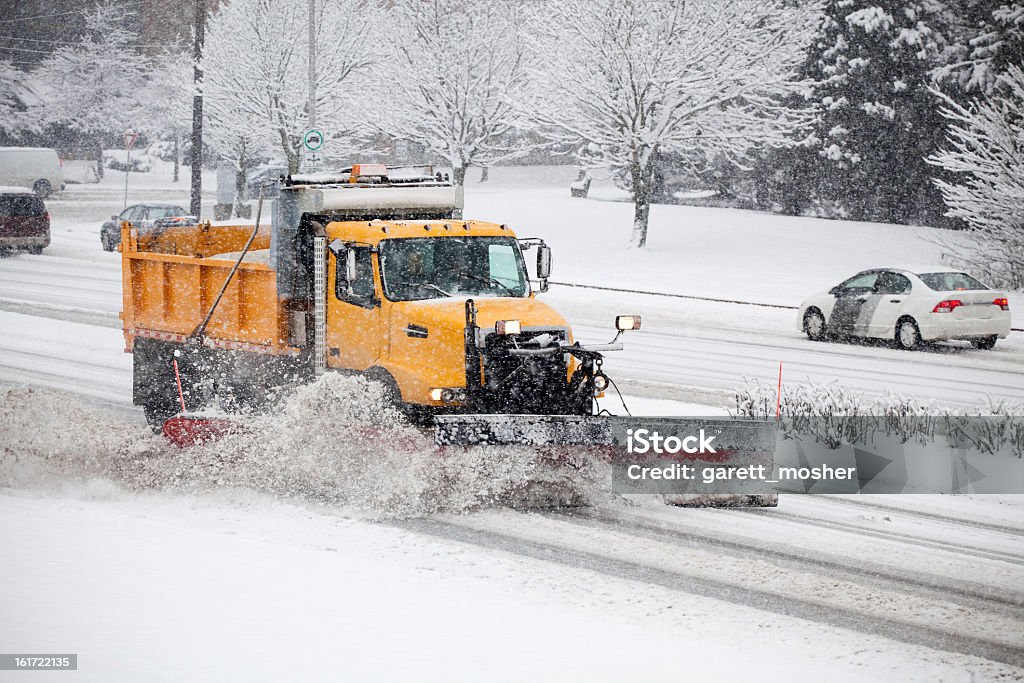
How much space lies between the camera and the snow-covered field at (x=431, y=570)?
6.74 m

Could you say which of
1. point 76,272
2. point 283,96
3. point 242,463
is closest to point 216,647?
point 242,463

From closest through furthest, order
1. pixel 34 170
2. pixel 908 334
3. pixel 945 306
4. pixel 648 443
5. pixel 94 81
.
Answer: pixel 648 443
pixel 945 306
pixel 908 334
pixel 34 170
pixel 94 81

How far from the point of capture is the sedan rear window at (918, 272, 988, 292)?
67.1 feet

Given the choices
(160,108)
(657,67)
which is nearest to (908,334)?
(657,67)

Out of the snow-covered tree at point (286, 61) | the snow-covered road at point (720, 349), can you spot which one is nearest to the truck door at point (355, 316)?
the snow-covered road at point (720, 349)

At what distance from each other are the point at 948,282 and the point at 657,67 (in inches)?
662

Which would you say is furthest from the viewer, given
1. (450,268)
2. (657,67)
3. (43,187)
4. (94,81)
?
(94,81)

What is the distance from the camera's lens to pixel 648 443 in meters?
9.90

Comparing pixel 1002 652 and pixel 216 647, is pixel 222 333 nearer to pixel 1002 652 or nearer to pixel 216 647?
pixel 216 647

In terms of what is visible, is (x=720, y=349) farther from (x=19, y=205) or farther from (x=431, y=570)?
(x=19, y=205)

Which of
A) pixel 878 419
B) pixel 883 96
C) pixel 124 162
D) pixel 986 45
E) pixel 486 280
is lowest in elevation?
pixel 878 419

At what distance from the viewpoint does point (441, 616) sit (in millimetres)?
7359

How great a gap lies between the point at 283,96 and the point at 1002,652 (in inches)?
1585

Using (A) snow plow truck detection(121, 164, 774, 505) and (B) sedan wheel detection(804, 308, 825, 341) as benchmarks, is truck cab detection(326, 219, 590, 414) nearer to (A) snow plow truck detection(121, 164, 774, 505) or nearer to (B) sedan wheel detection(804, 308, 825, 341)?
(A) snow plow truck detection(121, 164, 774, 505)
